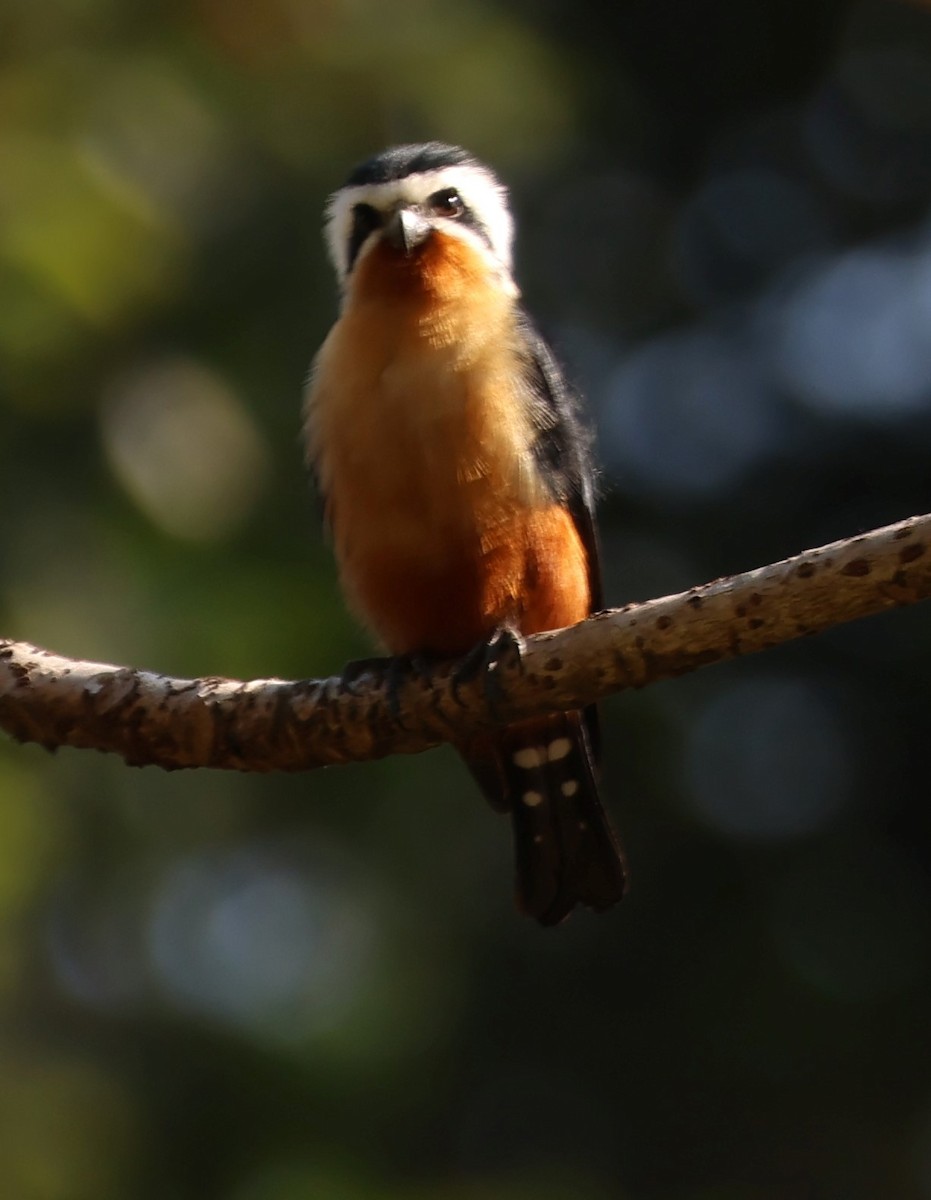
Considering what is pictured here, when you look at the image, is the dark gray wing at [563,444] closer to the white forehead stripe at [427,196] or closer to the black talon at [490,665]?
the white forehead stripe at [427,196]

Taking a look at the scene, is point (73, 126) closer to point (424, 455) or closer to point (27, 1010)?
point (424, 455)

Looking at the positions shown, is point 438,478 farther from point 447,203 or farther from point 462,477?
point 447,203

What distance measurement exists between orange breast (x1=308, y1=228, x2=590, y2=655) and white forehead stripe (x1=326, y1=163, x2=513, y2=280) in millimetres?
438

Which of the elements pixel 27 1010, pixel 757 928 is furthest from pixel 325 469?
pixel 757 928

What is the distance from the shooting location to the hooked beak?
5359 mm

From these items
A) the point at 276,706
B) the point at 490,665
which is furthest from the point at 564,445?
the point at 276,706

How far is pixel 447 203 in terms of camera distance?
5715mm

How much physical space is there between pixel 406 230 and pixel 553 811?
1958 mm

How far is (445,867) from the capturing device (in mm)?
8594

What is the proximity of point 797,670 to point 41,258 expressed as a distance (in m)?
5.31

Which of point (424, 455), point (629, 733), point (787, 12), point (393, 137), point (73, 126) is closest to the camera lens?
point (424, 455)

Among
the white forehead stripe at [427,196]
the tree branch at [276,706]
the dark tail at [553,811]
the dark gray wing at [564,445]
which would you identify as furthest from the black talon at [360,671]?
the white forehead stripe at [427,196]

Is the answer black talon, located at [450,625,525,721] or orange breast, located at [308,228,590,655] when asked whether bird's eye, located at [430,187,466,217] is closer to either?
orange breast, located at [308,228,590,655]

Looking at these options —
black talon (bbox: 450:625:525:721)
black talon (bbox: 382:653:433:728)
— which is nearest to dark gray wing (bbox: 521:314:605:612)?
black talon (bbox: 382:653:433:728)
